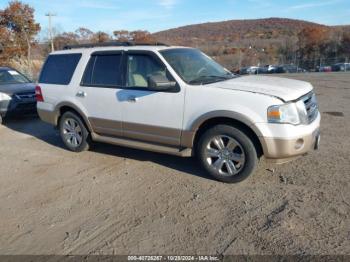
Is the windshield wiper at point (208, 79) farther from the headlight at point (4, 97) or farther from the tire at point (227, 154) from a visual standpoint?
the headlight at point (4, 97)

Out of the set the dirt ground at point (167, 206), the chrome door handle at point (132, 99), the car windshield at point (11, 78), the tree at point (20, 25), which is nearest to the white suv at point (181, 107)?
the chrome door handle at point (132, 99)

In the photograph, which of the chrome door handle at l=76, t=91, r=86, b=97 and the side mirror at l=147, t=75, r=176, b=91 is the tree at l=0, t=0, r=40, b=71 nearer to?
the chrome door handle at l=76, t=91, r=86, b=97

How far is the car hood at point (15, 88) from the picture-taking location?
9695 mm

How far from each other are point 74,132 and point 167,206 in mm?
3061

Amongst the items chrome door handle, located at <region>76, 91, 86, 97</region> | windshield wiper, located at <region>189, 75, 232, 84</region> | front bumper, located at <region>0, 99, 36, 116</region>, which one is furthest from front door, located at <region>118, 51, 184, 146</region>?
front bumper, located at <region>0, 99, 36, 116</region>

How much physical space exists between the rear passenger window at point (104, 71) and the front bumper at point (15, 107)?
4.35 metres

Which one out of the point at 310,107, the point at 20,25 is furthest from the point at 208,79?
the point at 20,25

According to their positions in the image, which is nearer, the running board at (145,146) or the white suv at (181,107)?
the white suv at (181,107)

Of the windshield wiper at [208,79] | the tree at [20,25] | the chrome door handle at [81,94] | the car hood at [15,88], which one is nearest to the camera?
the windshield wiper at [208,79]

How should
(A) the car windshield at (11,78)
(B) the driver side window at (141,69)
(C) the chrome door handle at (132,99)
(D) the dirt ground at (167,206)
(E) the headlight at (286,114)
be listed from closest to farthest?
(D) the dirt ground at (167,206) < (E) the headlight at (286,114) < (B) the driver side window at (141,69) < (C) the chrome door handle at (132,99) < (A) the car windshield at (11,78)

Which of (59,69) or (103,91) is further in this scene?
(59,69)

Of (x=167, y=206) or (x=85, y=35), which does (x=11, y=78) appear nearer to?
(x=167, y=206)

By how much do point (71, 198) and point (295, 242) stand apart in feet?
9.17

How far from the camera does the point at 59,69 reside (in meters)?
6.69
